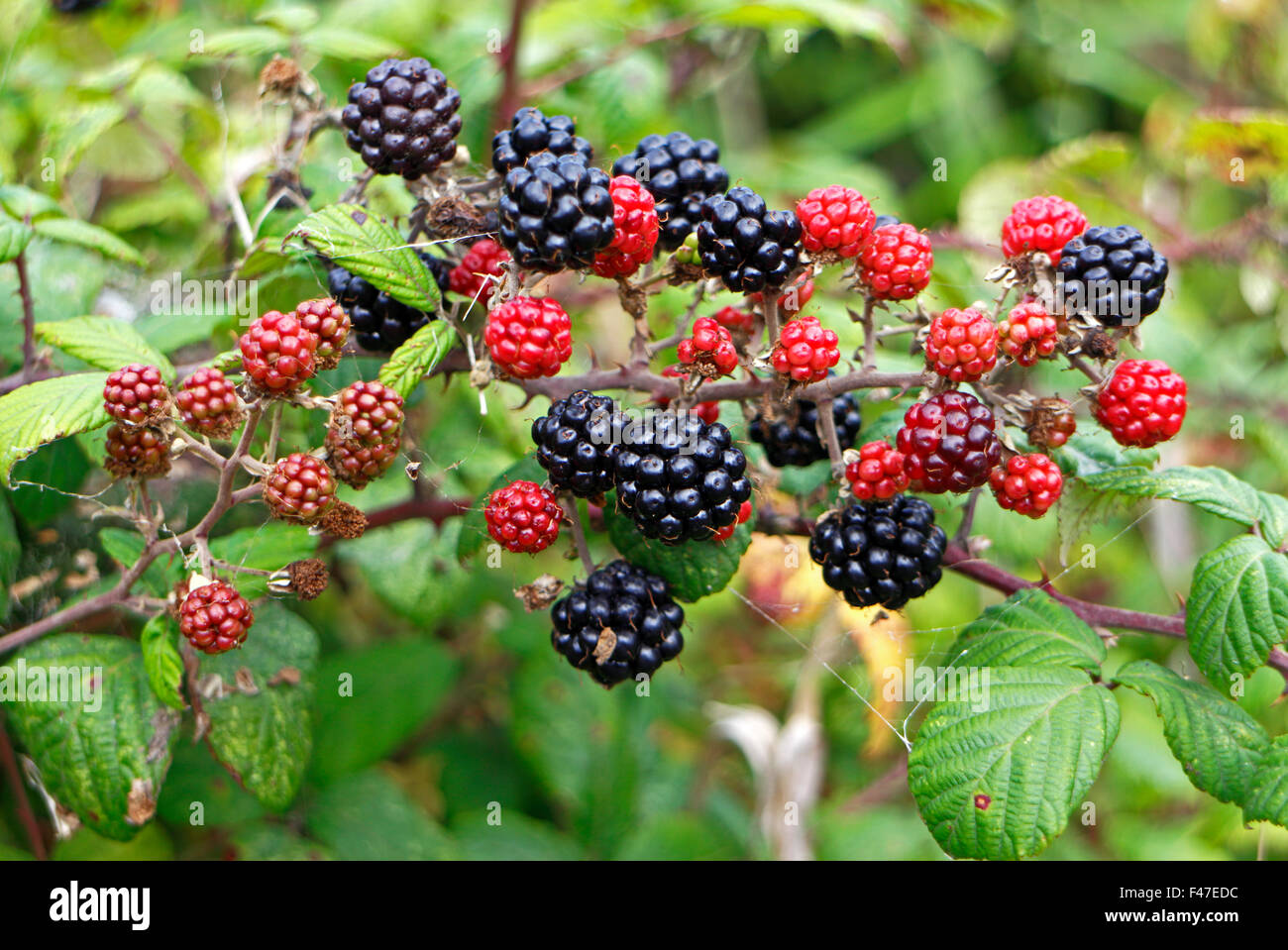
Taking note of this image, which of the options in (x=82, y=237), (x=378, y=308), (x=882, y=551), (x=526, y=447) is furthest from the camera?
(x=526, y=447)

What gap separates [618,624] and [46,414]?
995 millimetres

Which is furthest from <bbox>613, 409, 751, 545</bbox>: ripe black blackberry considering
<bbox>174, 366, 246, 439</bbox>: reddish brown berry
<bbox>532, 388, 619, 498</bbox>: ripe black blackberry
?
<bbox>174, 366, 246, 439</bbox>: reddish brown berry

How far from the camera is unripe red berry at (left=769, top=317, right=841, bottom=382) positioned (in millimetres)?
1504

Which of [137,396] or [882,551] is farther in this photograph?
[882,551]

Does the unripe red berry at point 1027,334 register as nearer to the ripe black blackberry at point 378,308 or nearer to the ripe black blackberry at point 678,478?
the ripe black blackberry at point 678,478

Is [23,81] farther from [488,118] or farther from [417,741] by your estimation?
[417,741]

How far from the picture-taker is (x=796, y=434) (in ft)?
5.92

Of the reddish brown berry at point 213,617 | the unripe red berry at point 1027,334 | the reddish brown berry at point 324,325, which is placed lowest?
the reddish brown berry at point 213,617

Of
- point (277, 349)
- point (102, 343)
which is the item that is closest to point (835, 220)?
point (277, 349)

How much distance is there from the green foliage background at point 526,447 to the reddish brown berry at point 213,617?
0.25 metres

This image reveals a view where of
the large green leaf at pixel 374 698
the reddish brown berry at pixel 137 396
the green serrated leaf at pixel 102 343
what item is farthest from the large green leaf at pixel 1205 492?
the large green leaf at pixel 374 698

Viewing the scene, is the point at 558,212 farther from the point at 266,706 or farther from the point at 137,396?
the point at 266,706

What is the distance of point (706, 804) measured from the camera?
326 cm

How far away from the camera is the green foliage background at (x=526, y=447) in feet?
7.42
